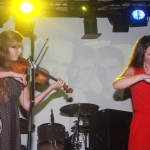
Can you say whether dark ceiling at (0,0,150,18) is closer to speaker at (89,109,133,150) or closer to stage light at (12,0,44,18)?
stage light at (12,0,44,18)

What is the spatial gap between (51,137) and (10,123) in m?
2.52

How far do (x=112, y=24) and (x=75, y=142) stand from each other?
2.67m

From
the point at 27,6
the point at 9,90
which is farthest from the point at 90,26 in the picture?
the point at 9,90

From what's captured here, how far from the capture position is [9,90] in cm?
287

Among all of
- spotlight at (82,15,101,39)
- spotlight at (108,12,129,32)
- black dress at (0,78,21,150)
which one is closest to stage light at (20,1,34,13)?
spotlight at (82,15,101,39)

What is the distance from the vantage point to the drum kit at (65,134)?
500 cm

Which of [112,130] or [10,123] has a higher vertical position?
[10,123]

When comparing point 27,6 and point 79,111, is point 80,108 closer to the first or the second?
point 79,111

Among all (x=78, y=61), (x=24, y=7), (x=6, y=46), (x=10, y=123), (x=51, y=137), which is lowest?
(x=51, y=137)

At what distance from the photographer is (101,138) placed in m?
5.17

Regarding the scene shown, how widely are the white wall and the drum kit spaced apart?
2.31 feet

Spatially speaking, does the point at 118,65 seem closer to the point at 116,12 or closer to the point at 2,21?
the point at 116,12

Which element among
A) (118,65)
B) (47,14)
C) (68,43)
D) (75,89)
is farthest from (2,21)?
(118,65)

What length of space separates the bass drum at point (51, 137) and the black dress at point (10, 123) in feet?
7.20
